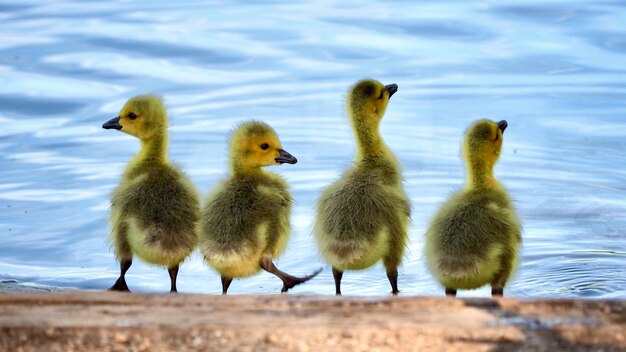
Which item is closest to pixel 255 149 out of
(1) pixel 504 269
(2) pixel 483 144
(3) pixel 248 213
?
(3) pixel 248 213

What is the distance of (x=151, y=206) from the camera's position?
17.6ft

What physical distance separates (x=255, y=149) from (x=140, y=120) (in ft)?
1.79

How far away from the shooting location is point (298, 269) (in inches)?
270

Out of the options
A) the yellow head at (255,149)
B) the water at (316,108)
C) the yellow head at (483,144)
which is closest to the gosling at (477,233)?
the yellow head at (483,144)

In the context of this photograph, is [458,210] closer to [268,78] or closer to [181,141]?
[181,141]

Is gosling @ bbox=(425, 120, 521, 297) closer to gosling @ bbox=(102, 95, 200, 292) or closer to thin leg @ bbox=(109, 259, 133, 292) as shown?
gosling @ bbox=(102, 95, 200, 292)

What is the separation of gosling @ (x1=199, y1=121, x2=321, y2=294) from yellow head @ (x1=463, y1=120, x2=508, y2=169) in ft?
2.38

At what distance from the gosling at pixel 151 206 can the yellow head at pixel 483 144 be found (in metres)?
1.10

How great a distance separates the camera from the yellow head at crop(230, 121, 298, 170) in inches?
217

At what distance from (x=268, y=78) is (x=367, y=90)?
17.5 ft

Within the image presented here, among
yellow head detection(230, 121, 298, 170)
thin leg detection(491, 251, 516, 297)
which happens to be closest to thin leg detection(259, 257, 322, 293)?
yellow head detection(230, 121, 298, 170)

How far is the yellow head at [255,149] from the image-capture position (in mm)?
5523

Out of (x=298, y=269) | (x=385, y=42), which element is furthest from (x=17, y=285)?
(x=385, y=42)

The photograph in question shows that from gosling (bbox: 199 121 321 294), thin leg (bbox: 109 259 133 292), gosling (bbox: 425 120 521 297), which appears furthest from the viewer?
thin leg (bbox: 109 259 133 292)
